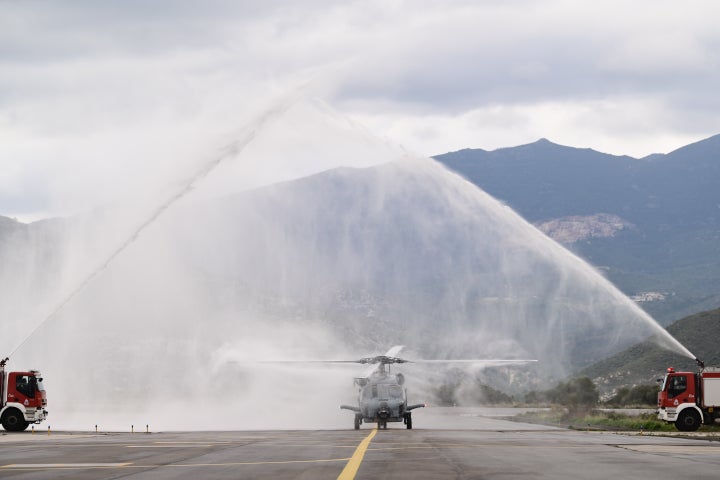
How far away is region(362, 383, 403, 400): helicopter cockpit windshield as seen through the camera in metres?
54.4

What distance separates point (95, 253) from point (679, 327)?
96467mm

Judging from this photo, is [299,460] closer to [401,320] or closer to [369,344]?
[369,344]

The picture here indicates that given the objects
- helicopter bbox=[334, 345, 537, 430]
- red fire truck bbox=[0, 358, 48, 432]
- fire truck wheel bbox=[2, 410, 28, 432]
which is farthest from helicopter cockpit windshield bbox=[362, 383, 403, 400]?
fire truck wheel bbox=[2, 410, 28, 432]

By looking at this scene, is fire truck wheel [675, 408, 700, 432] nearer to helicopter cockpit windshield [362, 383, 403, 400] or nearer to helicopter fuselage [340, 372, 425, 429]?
helicopter fuselage [340, 372, 425, 429]

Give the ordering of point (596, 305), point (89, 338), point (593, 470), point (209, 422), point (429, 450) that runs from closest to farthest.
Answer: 1. point (593, 470)
2. point (429, 450)
3. point (209, 422)
4. point (89, 338)
5. point (596, 305)

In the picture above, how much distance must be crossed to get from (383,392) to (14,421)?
64.7ft

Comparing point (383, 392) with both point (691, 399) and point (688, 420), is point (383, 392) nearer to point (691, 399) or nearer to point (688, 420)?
point (688, 420)

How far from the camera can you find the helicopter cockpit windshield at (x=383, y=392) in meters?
54.4

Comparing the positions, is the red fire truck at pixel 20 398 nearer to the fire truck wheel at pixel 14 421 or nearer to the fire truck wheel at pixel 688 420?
the fire truck wheel at pixel 14 421

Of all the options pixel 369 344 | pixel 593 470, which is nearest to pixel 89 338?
pixel 369 344

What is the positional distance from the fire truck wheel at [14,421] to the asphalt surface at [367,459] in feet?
40.7

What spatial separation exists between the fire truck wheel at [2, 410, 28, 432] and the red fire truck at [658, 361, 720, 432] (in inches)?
1274

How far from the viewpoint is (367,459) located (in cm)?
2686

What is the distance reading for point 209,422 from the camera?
77188 mm
